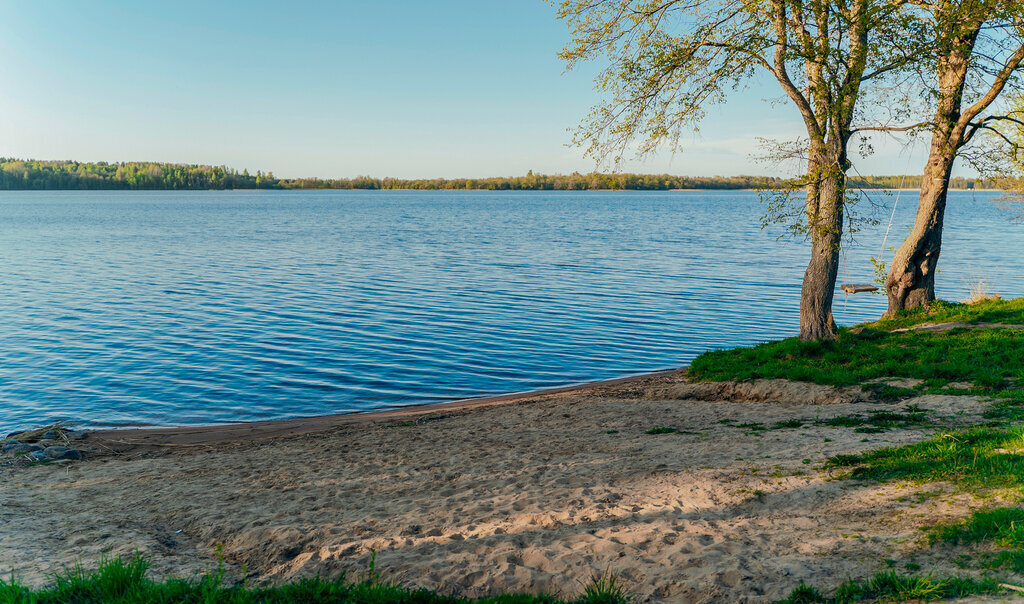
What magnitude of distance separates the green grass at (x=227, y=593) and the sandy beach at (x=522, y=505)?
0.29 metres

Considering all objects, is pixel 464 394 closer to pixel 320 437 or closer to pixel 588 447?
pixel 320 437

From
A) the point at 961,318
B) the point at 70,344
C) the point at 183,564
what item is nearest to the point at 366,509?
the point at 183,564

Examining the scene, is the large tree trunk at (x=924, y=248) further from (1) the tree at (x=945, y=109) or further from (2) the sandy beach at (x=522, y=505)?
(2) the sandy beach at (x=522, y=505)

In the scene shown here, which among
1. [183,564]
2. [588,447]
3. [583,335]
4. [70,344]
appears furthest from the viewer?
[583,335]

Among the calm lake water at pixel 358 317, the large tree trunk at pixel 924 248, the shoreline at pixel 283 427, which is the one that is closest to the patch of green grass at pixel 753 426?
the shoreline at pixel 283 427

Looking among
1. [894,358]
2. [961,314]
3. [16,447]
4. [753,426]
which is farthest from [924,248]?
[16,447]

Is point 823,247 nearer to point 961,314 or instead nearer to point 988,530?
point 961,314

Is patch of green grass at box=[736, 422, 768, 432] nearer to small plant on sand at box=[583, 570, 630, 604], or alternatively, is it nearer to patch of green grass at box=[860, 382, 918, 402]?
patch of green grass at box=[860, 382, 918, 402]

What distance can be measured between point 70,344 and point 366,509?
19487mm

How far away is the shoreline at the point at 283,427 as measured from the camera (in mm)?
13469

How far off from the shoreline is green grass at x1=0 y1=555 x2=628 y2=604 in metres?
8.10

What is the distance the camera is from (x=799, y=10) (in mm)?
13484

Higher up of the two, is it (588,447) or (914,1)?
(914,1)

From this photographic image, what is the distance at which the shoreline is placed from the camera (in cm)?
1347
